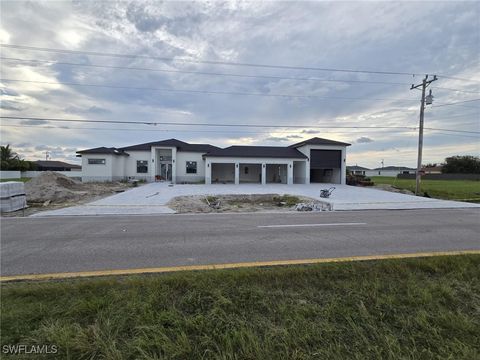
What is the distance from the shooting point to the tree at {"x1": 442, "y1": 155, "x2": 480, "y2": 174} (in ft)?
227

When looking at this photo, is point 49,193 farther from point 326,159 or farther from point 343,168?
point 343,168

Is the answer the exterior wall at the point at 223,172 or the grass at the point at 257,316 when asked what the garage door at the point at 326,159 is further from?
the grass at the point at 257,316

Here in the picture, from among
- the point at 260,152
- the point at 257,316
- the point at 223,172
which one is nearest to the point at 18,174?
the point at 223,172

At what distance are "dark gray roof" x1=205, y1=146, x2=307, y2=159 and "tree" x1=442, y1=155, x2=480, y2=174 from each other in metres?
65.3

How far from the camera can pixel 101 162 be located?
3234 cm

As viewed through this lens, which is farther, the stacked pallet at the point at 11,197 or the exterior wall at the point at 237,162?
the exterior wall at the point at 237,162

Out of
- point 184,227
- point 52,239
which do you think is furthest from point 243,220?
point 52,239

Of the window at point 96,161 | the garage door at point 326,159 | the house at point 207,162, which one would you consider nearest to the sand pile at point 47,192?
the window at point 96,161

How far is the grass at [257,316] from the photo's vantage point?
2.22 metres

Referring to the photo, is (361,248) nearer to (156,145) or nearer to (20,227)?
(20,227)

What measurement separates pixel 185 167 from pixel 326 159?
65.0 ft

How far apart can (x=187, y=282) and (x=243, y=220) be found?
6105mm

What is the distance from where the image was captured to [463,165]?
70188 mm

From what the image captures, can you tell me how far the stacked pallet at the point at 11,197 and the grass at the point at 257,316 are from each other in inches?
452
